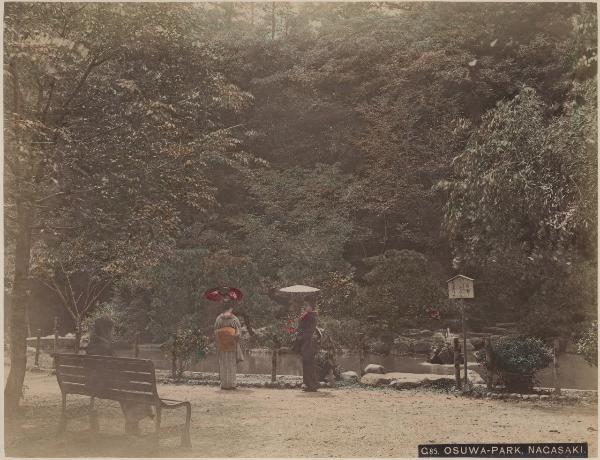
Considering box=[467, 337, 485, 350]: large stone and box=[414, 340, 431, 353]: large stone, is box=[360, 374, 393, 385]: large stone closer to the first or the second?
box=[414, 340, 431, 353]: large stone

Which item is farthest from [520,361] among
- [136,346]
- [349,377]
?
[136,346]

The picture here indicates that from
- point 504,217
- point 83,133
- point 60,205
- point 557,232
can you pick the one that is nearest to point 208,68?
point 83,133

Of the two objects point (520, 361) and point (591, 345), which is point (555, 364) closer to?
point (520, 361)

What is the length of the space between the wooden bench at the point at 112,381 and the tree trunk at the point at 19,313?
113cm

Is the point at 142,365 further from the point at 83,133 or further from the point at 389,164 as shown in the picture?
the point at 389,164

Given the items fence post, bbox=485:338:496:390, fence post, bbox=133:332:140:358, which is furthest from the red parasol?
fence post, bbox=485:338:496:390

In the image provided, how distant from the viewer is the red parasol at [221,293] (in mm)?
11148

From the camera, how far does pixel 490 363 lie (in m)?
9.71

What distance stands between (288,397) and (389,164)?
6241 millimetres

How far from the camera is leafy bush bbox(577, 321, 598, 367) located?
326 inches

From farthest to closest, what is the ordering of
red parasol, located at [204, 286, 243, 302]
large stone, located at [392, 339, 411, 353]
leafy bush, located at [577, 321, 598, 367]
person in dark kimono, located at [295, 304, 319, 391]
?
large stone, located at [392, 339, 411, 353] → red parasol, located at [204, 286, 243, 302] → person in dark kimono, located at [295, 304, 319, 391] → leafy bush, located at [577, 321, 598, 367]

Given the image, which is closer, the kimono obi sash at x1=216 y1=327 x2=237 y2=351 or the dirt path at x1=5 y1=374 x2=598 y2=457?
the dirt path at x1=5 y1=374 x2=598 y2=457

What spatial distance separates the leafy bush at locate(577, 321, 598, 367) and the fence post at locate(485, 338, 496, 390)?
1518 mm

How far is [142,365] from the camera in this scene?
5.96 m
